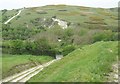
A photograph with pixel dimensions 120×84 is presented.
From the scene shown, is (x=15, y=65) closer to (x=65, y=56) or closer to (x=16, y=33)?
(x=65, y=56)

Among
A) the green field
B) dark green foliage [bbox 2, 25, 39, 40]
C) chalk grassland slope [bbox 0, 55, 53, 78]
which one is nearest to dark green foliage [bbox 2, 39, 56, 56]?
the green field

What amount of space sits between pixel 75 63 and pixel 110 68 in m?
7.40

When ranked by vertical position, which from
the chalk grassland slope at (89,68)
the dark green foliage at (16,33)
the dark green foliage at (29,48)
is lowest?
the dark green foliage at (16,33)

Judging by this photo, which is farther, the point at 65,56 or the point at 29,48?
the point at 29,48

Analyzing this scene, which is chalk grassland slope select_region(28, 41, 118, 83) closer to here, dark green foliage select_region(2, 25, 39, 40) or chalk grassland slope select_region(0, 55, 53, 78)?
chalk grassland slope select_region(0, 55, 53, 78)

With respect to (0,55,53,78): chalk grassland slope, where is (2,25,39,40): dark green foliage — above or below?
below

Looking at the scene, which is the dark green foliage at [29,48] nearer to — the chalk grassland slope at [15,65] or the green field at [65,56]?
the green field at [65,56]

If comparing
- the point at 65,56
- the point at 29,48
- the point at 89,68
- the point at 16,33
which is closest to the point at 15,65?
the point at 65,56

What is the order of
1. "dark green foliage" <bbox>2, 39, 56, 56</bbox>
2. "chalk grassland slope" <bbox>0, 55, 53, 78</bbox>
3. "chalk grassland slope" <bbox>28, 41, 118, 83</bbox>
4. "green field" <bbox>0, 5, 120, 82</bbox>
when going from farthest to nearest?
"dark green foliage" <bbox>2, 39, 56, 56</bbox>, "chalk grassland slope" <bbox>0, 55, 53, 78</bbox>, "green field" <bbox>0, 5, 120, 82</bbox>, "chalk grassland slope" <bbox>28, 41, 118, 83</bbox>

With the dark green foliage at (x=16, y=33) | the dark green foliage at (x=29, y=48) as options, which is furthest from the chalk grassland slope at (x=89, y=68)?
the dark green foliage at (x=16, y=33)

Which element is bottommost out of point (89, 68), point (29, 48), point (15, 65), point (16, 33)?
point (16, 33)

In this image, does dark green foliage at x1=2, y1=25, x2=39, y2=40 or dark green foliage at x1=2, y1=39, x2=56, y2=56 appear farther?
dark green foliage at x1=2, y1=25, x2=39, y2=40

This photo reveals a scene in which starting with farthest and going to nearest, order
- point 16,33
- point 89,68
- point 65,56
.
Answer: point 16,33 < point 65,56 < point 89,68

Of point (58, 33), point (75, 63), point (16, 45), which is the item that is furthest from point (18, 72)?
point (58, 33)
